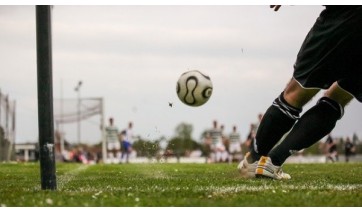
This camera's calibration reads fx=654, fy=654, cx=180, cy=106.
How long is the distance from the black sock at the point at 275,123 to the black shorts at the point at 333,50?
0.41m

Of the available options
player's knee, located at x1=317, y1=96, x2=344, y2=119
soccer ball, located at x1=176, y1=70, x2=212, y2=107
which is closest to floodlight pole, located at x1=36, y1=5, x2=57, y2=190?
soccer ball, located at x1=176, y1=70, x2=212, y2=107

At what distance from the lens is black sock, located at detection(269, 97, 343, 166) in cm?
559

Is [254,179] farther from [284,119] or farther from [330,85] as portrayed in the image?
A: [330,85]

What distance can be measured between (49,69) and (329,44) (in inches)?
85.5

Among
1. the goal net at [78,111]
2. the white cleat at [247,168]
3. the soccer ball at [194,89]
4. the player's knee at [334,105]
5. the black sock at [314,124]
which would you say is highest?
the goal net at [78,111]

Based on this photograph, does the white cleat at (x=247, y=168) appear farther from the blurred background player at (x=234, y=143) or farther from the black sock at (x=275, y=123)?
the blurred background player at (x=234, y=143)

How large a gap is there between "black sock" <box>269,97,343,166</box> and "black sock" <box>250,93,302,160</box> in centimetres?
9

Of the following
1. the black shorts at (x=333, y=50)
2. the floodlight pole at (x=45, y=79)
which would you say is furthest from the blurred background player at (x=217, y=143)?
the floodlight pole at (x=45, y=79)

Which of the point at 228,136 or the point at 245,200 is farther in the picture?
the point at 228,136

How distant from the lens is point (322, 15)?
17.5 ft

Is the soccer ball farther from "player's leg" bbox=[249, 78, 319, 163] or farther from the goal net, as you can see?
the goal net

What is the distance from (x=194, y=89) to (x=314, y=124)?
1324 millimetres

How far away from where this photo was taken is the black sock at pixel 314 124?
559 centimetres

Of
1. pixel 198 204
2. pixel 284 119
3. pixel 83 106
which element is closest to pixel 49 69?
pixel 198 204
